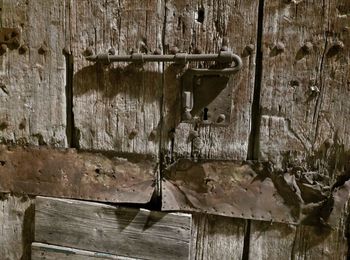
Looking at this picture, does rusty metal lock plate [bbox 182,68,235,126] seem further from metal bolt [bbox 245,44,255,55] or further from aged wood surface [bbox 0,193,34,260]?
aged wood surface [bbox 0,193,34,260]

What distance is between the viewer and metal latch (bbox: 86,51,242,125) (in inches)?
38.5

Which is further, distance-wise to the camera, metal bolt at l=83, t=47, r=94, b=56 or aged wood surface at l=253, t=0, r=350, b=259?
metal bolt at l=83, t=47, r=94, b=56

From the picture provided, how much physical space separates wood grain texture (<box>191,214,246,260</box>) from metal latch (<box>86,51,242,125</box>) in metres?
0.28

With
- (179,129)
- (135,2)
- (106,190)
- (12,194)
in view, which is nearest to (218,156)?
(179,129)

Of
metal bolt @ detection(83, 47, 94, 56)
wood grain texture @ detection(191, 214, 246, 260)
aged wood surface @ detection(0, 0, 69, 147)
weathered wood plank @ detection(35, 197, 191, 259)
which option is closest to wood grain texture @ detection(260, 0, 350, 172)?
wood grain texture @ detection(191, 214, 246, 260)

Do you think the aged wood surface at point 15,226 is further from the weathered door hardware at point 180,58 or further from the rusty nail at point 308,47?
the rusty nail at point 308,47

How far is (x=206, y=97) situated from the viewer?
100cm

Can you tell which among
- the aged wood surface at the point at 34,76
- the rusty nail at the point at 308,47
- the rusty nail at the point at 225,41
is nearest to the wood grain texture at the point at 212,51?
the rusty nail at the point at 225,41

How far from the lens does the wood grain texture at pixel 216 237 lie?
1.06 metres

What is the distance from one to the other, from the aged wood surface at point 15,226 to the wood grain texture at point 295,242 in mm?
677

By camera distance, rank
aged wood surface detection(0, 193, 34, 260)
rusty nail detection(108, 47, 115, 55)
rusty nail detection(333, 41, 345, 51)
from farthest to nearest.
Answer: aged wood surface detection(0, 193, 34, 260), rusty nail detection(108, 47, 115, 55), rusty nail detection(333, 41, 345, 51)

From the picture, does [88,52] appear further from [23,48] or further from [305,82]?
[305,82]

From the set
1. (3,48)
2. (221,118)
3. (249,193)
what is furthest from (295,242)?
(3,48)

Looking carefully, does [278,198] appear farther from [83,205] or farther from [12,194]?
[12,194]
